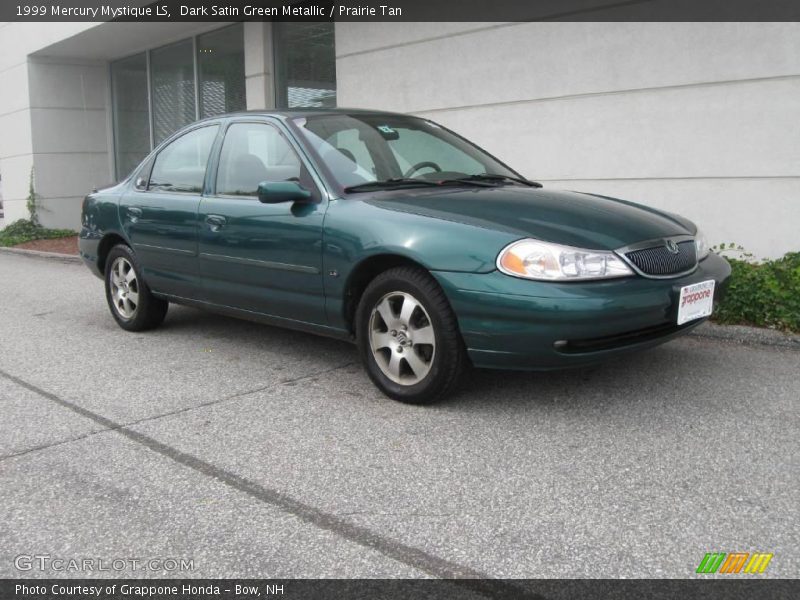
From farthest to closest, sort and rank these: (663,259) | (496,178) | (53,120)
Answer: (53,120) → (496,178) → (663,259)

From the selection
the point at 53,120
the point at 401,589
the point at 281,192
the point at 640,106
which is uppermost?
the point at 53,120

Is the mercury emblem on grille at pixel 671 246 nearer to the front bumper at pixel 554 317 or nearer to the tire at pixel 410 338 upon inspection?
the front bumper at pixel 554 317

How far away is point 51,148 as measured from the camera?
53.9ft

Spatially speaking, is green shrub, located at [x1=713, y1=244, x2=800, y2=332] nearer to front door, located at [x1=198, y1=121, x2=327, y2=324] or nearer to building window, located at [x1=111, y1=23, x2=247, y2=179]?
front door, located at [x1=198, y1=121, x2=327, y2=324]

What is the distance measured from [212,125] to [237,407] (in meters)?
2.26

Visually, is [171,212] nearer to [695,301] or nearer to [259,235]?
[259,235]

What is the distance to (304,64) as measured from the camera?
37.4 feet

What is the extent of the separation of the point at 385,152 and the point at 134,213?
2154 mm

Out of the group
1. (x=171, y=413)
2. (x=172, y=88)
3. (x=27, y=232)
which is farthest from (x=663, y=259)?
(x=27, y=232)

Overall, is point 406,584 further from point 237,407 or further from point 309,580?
point 237,407

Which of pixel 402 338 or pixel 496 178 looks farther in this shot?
pixel 496 178

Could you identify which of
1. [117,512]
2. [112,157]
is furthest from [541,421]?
[112,157]

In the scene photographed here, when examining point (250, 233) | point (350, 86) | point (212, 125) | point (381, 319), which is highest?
point (350, 86)

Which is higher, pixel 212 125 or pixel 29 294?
pixel 212 125
